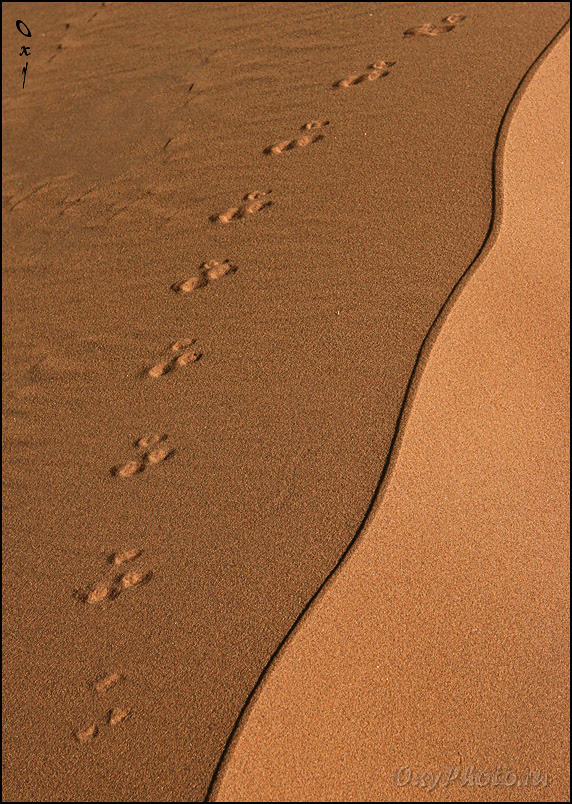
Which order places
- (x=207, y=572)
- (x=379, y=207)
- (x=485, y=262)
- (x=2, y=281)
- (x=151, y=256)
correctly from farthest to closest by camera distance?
1. (x=2, y=281)
2. (x=151, y=256)
3. (x=379, y=207)
4. (x=485, y=262)
5. (x=207, y=572)

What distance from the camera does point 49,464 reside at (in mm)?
3090

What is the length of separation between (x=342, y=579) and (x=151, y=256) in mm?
1990

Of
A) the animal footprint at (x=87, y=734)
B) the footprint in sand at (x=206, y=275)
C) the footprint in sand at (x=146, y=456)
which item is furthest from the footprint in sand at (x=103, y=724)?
the footprint in sand at (x=206, y=275)

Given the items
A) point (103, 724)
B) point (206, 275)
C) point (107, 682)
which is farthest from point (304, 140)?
point (103, 724)

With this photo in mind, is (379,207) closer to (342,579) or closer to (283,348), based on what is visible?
(283,348)

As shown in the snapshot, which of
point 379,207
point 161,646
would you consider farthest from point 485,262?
point 161,646

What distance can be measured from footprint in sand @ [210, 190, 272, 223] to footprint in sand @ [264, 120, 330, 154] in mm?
317

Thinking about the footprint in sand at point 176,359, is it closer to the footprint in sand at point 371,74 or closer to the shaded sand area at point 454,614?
the shaded sand area at point 454,614

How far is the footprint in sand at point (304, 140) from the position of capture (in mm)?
3738

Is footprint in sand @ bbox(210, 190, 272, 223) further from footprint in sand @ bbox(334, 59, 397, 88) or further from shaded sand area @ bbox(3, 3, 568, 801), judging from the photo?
footprint in sand @ bbox(334, 59, 397, 88)

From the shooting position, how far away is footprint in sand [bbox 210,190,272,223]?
3.55 meters

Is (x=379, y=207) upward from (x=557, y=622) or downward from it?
upward

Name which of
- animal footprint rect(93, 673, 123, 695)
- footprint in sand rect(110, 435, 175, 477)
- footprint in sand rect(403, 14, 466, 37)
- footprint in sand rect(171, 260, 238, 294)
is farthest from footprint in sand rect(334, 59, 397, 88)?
animal footprint rect(93, 673, 123, 695)

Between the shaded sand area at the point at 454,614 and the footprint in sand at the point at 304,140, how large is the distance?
1.23 metres
